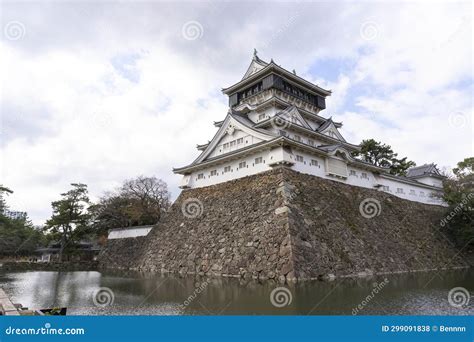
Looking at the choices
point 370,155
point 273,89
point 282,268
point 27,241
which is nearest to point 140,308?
point 282,268

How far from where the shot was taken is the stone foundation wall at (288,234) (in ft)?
44.1

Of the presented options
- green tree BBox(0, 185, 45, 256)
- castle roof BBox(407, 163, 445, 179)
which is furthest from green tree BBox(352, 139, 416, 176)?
green tree BBox(0, 185, 45, 256)

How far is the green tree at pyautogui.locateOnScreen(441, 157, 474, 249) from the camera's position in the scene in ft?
70.2

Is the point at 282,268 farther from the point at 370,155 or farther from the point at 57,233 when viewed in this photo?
the point at 370,155

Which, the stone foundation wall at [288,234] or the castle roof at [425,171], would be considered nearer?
the stone foundation wall at [288,234]

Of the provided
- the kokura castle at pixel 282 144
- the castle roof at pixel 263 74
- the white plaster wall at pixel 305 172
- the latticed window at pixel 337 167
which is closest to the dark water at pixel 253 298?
the white plaster wall at pixel 305 172

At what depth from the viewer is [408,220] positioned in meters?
21.2

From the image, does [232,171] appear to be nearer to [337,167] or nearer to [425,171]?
[337,167]

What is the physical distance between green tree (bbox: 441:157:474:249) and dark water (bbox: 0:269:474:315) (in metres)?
10.7

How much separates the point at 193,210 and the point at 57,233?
1428 centimetres

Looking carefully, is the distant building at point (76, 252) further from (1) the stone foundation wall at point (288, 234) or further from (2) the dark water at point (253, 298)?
(2) the dark water at point (253, 298)

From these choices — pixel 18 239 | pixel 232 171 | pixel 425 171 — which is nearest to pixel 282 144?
pixel 232 171

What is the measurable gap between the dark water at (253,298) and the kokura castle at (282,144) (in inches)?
294

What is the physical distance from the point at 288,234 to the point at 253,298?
14.9 ft
